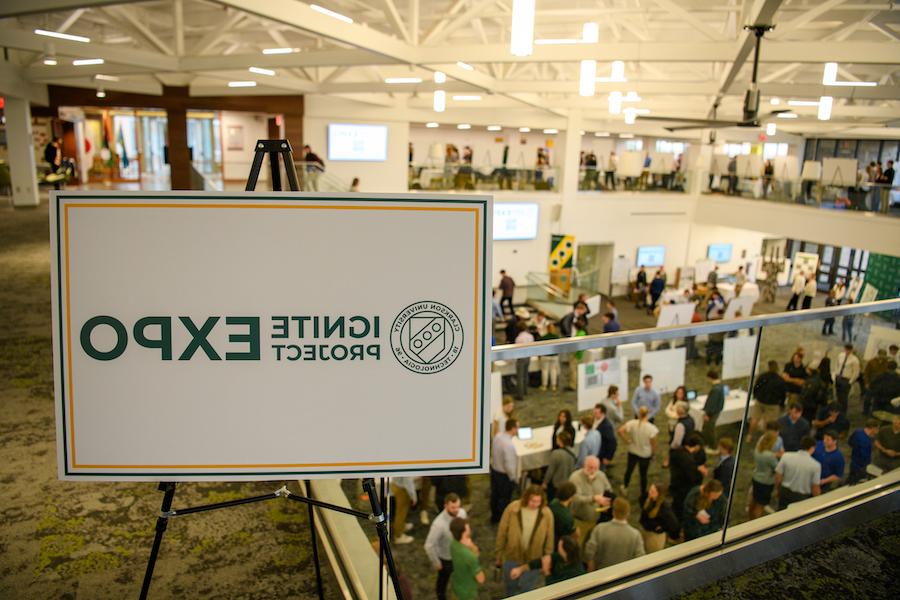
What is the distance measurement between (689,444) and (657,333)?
2021 mm

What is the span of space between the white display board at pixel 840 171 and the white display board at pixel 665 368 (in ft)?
49.2

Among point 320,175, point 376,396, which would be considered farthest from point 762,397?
point 320,175

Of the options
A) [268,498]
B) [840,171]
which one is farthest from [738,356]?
[840,171]

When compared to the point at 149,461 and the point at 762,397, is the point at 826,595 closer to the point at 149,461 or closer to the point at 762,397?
the point at 762,397

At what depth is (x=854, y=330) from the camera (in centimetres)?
Result: 347

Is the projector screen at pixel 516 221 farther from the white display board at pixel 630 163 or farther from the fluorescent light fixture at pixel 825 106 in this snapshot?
the fluorescent light fixture at pixel 825 106

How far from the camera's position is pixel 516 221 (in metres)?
20.4

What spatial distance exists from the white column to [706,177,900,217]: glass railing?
67.2ft

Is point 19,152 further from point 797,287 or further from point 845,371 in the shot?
point 797,287

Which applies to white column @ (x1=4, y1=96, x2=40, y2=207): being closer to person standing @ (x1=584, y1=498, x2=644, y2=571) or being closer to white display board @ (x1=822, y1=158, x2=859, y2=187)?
person standing @ (x1=584, y1=498, x2=644, y2=571)

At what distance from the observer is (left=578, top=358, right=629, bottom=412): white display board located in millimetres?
3869

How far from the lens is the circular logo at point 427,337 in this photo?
1614mm

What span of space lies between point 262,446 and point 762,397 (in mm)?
2358

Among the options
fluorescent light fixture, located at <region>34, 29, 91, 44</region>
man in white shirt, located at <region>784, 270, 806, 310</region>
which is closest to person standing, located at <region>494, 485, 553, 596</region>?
fluorescent light fixture, located at <region>34, 29, 91, 44</region>
